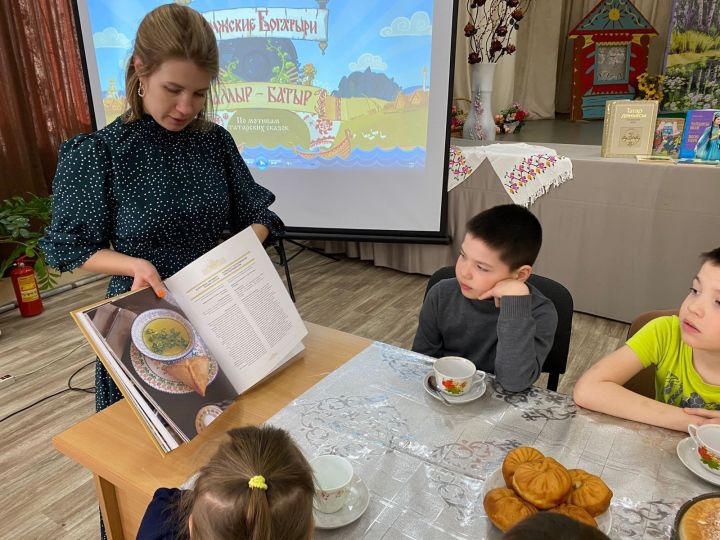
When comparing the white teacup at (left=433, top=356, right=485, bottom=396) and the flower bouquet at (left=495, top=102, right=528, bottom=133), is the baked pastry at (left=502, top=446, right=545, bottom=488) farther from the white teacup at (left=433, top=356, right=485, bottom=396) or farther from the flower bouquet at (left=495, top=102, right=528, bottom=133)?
the flower bouquet at (left=495, top=102, right=528, bottom=133)

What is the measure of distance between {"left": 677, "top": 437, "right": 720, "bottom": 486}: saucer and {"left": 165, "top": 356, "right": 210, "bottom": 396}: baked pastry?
0.81 m

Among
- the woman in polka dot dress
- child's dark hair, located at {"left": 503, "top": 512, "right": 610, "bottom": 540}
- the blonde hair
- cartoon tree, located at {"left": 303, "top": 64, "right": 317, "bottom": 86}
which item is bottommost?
child's dark hair, located at {"left": 503, "top": 512, "right": 610, "bottom": 540}

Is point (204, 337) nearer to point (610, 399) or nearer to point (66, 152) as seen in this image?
point (66, 152)

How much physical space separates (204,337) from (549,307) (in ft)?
2.54

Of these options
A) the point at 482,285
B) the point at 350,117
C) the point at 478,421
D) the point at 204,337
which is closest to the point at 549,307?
the point at 482,285

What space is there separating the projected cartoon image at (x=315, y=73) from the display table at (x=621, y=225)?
63 centimetres

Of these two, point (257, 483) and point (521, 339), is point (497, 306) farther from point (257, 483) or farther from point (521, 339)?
point (257, 483)

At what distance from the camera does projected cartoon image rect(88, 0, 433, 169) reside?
108 inches

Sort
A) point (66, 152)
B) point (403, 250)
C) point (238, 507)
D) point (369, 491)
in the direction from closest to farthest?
point (238, 507) → point (369, 491) → point (66, 152) → point (403, 250)

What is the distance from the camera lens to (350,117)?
293 cm

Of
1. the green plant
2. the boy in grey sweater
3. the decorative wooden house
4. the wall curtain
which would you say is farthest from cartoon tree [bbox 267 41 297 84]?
the decorative wooden house

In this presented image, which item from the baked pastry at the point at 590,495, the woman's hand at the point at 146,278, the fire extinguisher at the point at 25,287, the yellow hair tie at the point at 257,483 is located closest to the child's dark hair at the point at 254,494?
the yellow hair tie at the point at 257,483

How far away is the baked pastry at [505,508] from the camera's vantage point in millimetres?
663

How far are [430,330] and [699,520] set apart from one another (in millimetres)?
813
